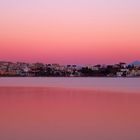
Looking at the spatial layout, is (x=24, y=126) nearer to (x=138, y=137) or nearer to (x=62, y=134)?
(x=62, y=134)

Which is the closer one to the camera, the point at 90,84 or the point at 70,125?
the point at 70,125

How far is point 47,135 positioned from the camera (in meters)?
10.7

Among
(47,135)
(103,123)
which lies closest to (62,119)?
(103,123)

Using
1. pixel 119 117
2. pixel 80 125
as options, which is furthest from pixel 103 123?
pixel 119 117

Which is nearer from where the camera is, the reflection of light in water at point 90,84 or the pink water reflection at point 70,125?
the pink water reflection at point 70,125

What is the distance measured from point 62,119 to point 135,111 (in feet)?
12.9

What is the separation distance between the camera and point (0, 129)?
11602 millimetres

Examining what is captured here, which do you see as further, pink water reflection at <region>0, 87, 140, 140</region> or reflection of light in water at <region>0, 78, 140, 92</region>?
reflection of light in water at <region>0, 78, 140, 92</region>

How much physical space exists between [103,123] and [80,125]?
0.97m

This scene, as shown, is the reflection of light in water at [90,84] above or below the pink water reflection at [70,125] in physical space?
above

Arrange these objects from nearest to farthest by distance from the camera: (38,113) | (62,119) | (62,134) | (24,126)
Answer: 1. (62,134)
2. (24,126)
3. (62,119)
4. (38,113)

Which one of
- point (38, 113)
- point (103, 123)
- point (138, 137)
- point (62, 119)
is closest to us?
point (138, 137)

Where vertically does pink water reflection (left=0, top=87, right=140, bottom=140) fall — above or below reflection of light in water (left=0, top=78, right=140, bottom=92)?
below

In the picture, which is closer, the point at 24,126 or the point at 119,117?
the point at 24,126
